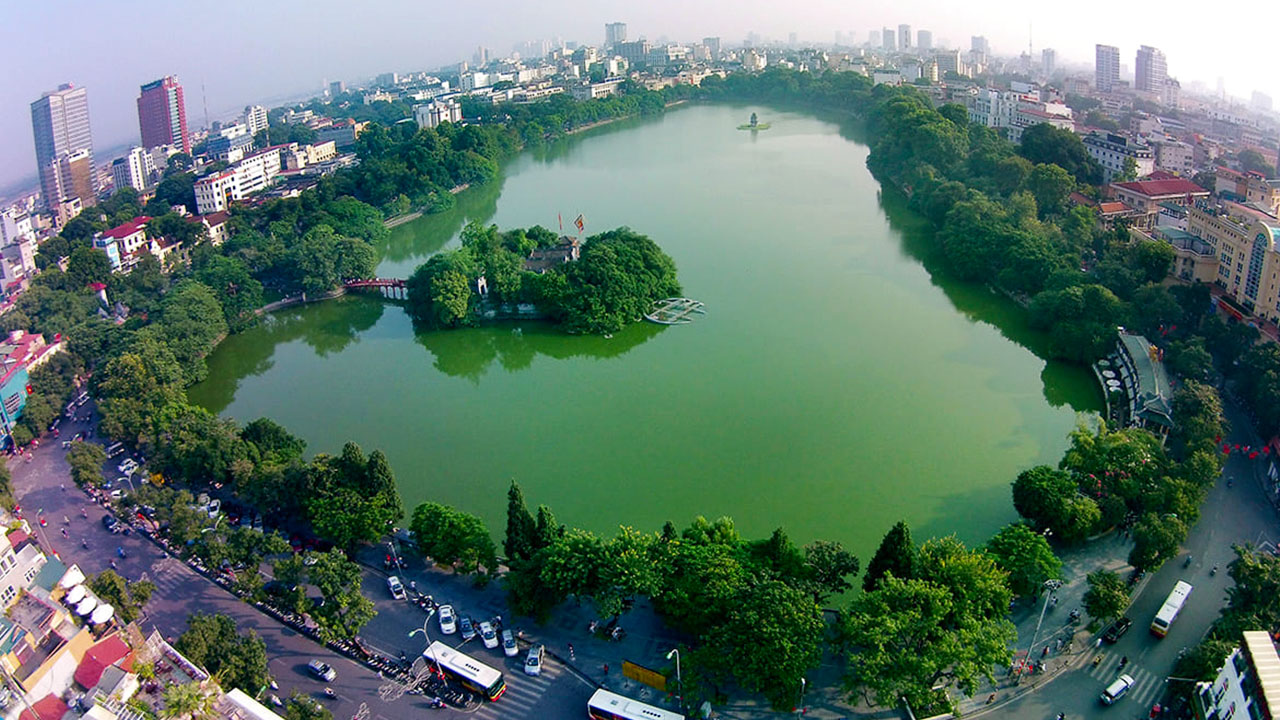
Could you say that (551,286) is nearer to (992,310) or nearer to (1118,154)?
(992,310)

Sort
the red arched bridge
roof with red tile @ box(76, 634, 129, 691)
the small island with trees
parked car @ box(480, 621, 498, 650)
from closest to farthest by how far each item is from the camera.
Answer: roof with red tile @ box(76, 634, 129, 691) < parked car @ box(480, 621, 498, 650) < the small island with trees < the red arched bridge

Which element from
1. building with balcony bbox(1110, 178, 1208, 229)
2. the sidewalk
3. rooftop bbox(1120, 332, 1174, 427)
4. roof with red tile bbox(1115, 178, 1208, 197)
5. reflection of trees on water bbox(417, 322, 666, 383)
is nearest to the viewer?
the sidewalk

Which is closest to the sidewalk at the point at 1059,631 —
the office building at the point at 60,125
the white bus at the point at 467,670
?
the white bus at the point at 467,670

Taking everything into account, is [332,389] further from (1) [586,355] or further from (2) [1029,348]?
(2) [1029,348]

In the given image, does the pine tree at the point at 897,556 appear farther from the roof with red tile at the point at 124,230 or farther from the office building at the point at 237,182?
the office building at the point at 237,182

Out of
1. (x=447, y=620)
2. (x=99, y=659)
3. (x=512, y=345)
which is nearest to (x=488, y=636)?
(x=447, y=620)

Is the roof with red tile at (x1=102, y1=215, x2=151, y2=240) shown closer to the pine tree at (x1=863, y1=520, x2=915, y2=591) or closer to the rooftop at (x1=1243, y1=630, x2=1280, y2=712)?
the pine tree at (x1=863, y1=520, x2=915, y2=591)

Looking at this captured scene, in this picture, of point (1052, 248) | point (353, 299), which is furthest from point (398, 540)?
point (1052, 248)

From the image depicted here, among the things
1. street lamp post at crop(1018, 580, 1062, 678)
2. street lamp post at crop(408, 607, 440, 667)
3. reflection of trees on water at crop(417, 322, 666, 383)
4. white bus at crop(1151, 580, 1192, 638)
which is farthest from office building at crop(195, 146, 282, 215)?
white bus at crop(1151, 580, 1192, 638)
